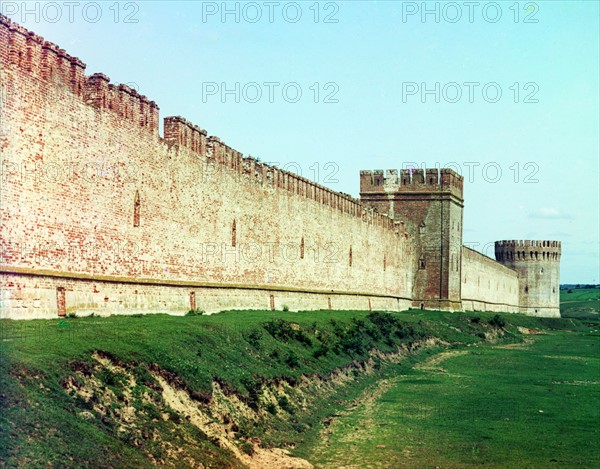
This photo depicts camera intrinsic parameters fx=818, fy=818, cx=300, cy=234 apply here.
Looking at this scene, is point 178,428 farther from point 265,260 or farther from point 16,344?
point 265,260

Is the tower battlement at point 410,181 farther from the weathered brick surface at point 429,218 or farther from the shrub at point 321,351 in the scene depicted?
the shrub at point 321,351

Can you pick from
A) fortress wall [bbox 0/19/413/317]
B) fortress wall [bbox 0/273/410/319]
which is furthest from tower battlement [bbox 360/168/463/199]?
fortress wall [bbox 0/273/410/319]

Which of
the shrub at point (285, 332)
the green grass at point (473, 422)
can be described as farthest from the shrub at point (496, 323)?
the shrub at point (285, 332)

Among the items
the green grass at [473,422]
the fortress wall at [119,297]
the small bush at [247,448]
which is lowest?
the green grass at [473,422]

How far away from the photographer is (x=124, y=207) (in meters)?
19.4

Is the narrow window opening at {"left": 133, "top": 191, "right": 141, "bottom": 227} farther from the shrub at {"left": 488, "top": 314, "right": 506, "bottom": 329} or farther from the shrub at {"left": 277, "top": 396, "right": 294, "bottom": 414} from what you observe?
the shrub at {"left": 488, "top": 314, "right": 506, "bottom": 329}

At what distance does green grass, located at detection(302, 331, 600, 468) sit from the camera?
13.1 m

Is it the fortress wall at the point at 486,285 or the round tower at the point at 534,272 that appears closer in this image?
the fortress wall at the point at 486,285

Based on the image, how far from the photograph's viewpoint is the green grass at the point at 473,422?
13109mm

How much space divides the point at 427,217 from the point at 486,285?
51.0 feet

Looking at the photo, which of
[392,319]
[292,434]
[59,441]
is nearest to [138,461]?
[59,441]

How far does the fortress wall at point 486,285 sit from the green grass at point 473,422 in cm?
3061

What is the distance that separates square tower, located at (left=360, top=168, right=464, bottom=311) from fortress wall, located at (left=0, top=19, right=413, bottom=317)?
18330mm

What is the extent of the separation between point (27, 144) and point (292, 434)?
7.32 metres
